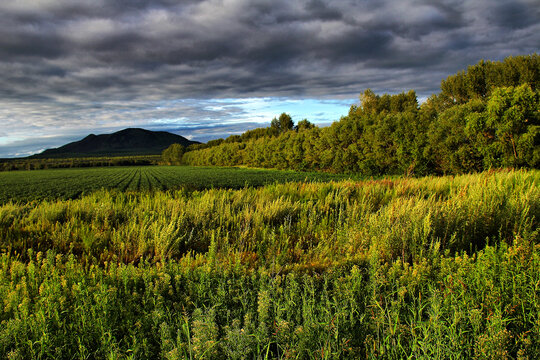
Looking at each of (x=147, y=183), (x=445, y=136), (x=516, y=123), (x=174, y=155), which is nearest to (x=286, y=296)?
(x=516, y=123)

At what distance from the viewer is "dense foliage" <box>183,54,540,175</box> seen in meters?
16.4

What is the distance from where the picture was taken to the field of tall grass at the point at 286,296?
2184mm

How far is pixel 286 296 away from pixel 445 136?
2222 cm

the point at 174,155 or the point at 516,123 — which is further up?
the point at 174,155

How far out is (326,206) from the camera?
705 cm

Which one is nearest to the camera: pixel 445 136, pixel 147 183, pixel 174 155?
pixel 445 136

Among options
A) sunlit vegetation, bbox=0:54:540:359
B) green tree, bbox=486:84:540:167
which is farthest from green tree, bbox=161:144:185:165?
sunlit vegetation, bbox=0:54:540:359

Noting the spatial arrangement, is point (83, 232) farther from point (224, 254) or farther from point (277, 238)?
point (277, 238)

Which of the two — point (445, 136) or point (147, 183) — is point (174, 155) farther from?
point (445, 136)

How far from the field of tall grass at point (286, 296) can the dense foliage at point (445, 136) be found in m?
13.9

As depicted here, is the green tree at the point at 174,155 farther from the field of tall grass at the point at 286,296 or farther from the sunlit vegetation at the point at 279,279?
the field of tall grass at the point at 286,296

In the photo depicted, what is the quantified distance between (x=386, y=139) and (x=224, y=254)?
25.2m

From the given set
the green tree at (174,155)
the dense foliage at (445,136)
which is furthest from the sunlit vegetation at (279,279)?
the green tree at (174,155)

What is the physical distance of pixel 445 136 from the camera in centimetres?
2072
